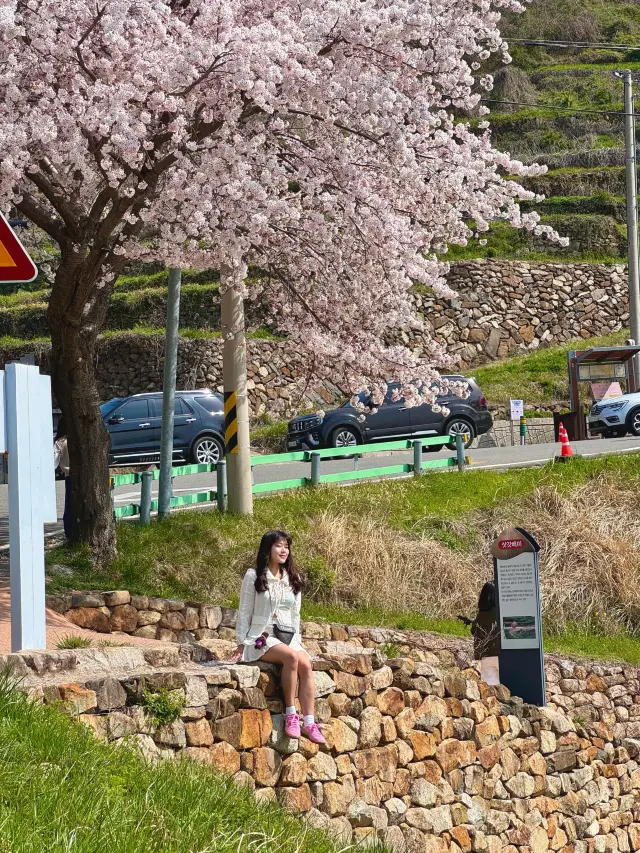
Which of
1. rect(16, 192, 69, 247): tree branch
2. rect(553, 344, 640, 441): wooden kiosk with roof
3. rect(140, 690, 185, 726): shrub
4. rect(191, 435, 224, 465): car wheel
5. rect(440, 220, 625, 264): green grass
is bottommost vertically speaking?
rect(140, 690, 185, 726): shrub

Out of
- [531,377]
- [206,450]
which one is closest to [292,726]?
[206,450]

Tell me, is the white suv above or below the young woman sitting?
above

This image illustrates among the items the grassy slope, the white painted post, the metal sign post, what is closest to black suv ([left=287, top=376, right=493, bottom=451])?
the grassy slope

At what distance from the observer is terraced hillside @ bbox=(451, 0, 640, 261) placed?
37531 mm

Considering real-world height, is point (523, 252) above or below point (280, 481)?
above

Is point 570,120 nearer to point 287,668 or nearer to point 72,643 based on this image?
point 72,643

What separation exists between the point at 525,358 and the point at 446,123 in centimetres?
2032

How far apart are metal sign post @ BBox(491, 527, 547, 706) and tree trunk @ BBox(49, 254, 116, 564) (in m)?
4.34

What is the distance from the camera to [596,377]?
26297 mm

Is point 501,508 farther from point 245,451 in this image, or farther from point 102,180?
point 102,180

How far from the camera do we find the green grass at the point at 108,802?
14.1 ft

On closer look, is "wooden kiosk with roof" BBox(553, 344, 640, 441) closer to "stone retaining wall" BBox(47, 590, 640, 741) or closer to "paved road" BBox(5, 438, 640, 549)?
"paved road" BBox(5, 438, 640, 549)

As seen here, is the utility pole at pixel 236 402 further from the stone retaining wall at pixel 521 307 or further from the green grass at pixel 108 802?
the stone retaining wall at pixel 521 307

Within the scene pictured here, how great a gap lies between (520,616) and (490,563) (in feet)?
16.0
